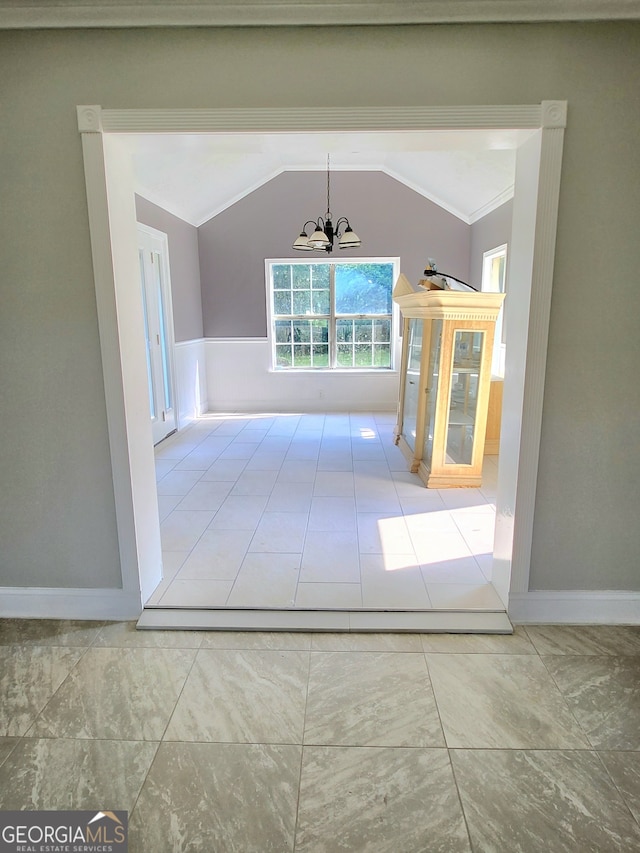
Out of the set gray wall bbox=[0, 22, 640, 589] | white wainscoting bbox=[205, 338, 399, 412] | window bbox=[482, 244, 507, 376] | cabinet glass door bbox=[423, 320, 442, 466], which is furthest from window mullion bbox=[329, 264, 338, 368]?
gray wall bbox=[0, 22, 640, 589]

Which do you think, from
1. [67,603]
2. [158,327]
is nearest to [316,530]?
[67,603]

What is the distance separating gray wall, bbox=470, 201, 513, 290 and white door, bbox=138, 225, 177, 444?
3.46m

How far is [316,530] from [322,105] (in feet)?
7.28

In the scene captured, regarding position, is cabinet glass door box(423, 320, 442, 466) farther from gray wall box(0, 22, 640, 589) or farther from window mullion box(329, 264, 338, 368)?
window mullion box(329, 264, 338, 368)

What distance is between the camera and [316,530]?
317 cm

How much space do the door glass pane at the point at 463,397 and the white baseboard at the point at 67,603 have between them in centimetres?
258

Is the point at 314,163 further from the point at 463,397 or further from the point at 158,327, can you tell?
the point at 463,397

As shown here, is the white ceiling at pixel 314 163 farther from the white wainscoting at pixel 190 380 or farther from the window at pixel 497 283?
the white wainscoting at pixel 190 380

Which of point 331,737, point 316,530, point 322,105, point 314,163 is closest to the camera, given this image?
point 331,737

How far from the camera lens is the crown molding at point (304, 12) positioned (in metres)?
1.78

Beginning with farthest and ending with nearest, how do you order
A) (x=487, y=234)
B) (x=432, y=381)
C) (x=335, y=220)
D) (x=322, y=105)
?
(x=335, y=220)
(x=487, y=234)
(x=432, y=381)
(x=322, y=105)

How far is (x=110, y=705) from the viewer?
72.4 inches

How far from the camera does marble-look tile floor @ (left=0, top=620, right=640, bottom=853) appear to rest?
4.60ft

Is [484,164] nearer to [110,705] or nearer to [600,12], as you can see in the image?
[600,12]
